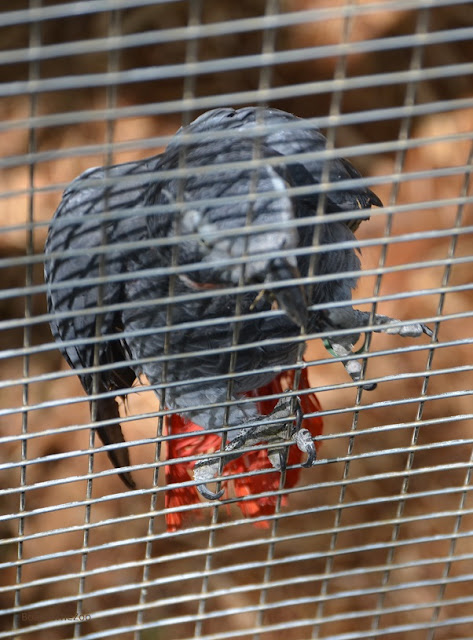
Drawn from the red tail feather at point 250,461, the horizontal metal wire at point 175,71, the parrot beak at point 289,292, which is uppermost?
the horizontal metal wire at point 175,71

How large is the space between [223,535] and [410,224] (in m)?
0.83

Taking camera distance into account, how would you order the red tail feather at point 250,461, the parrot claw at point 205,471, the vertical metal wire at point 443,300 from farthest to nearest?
the red tail feather at point 250,461
the parrot claw at point 205,471
the vertical metal wire at point 443,300

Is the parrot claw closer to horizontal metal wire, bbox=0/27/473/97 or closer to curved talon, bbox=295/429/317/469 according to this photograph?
curved talon, bbox=295/429/317/469

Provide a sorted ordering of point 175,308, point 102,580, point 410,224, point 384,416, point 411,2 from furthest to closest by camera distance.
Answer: point 410,224 < point 384,416 < point 102,580 < point 175,308 < point 411,2

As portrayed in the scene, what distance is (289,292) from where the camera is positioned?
2.08 ft

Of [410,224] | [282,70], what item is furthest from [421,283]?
[282,70]

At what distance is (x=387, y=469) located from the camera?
155cm

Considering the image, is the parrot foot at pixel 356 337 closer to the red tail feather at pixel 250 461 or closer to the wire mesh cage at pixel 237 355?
the wire mesh cage at pixel 237 355

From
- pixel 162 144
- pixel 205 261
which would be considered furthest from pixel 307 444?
pixel 162 144

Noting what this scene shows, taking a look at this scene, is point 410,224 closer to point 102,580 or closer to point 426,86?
Result: point 426,86

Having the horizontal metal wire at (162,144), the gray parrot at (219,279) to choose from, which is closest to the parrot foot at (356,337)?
the gray parrot at (219,279)

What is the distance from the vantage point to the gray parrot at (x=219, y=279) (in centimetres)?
65

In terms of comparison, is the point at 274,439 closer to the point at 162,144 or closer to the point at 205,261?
the point at 205,261

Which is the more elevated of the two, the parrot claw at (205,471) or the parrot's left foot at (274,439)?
the parrot's left foot at (274,439)
